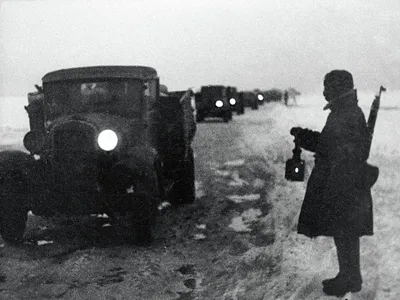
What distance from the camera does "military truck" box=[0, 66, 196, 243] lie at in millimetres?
5977

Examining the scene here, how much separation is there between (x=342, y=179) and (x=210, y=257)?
212 cm

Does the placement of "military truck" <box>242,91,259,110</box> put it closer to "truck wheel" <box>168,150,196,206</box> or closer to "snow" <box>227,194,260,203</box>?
"snow" <box>227,194,260,203</box>

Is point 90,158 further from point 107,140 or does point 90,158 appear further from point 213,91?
point 213,91

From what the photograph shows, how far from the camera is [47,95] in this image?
278 inches

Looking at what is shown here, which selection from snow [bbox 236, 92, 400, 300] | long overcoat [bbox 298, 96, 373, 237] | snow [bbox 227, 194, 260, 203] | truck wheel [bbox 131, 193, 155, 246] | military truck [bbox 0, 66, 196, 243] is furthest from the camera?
snow [bbox 227, 194, 260, 203]

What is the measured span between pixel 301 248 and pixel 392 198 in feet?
8.67

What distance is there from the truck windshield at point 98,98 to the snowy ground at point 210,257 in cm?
162

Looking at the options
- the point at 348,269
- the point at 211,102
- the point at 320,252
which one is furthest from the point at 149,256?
the point at 211,102

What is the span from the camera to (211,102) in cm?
3200

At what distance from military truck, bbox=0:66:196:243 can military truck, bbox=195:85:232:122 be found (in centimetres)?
2393

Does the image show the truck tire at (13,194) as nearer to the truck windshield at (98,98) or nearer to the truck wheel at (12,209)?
the truck wheel at (12,209)

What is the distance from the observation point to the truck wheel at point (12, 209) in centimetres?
618

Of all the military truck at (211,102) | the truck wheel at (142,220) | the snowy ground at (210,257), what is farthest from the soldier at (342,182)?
the military truck at (211,102)

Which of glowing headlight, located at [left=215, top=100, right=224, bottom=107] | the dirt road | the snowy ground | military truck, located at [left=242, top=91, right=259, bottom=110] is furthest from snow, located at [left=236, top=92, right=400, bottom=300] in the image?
military truck, located at [left=242, top=91, right=259, bottom=110]
